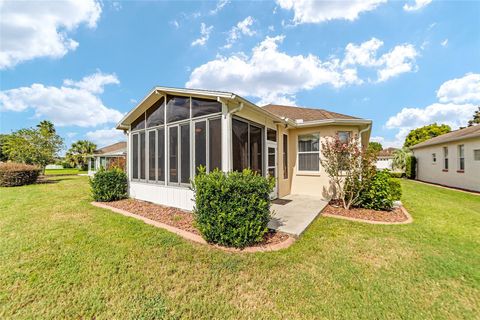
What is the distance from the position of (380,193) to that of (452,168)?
1245 cm

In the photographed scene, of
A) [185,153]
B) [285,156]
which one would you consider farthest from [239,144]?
[285,156]

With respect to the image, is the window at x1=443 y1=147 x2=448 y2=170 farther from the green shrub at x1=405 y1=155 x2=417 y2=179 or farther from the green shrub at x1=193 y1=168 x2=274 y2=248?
the green shrub at x1=193 y1=168 x2=274 y2=248

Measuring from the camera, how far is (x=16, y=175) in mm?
14016

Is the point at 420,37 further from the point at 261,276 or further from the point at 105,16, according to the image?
the point at 105,16

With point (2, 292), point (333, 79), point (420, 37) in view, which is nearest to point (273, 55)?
point (333, 79)

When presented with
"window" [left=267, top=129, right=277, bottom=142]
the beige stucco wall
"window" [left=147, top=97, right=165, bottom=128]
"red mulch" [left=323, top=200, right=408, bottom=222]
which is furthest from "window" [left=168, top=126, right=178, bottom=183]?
the beige stucco wall

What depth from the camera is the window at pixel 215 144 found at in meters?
5.78

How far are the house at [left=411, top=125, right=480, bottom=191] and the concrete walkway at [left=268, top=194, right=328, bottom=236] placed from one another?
11159 mm

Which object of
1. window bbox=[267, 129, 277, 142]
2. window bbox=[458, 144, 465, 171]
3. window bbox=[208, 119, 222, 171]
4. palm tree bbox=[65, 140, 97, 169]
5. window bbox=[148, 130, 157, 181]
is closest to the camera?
window bbox=[208, 119, 222, 171]

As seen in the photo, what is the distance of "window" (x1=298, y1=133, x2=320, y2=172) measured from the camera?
884 cm

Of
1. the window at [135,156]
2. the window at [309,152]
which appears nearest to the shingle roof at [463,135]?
the window at [309,152]

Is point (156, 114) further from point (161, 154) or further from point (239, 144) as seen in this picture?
point (239, 144)

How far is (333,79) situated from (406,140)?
34.4 metres

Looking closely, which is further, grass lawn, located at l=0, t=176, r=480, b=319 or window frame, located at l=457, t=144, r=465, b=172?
window frame, located at l=457, t=144, r=465, b=172
